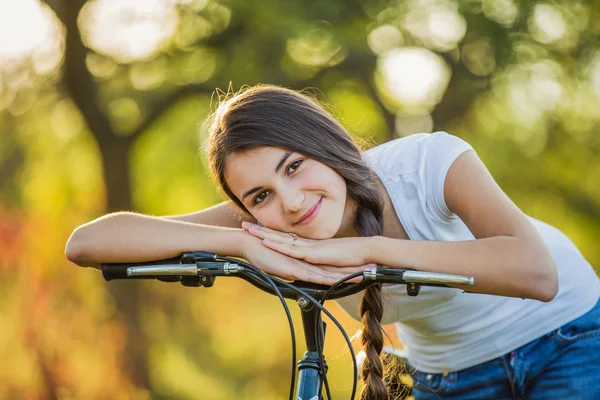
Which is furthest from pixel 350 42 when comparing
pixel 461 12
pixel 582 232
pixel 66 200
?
pixel 582 232

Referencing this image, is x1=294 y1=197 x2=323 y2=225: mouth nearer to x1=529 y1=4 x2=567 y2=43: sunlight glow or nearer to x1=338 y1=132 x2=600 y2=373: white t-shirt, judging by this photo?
x1=338 y1=132 x2=600 y2=373: white t-shirt

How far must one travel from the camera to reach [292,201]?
2041mm

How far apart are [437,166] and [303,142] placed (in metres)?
0.39

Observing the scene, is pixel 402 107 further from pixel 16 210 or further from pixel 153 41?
pixel 16 210

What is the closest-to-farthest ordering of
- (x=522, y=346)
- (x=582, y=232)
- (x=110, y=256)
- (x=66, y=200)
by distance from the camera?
(x=110, y=256) → (x=522, y=346) → (x=66, y=200) → (x=582, y=232)

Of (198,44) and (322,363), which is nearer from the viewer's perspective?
(322,363)

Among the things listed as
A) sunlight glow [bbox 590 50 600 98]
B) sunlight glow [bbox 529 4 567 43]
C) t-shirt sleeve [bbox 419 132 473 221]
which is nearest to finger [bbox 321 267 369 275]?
t-shirt sleeve [bbox 419 132 473 221]

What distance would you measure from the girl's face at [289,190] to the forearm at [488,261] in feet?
0.66

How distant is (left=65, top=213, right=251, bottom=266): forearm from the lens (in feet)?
6.89

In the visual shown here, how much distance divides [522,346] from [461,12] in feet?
16.2

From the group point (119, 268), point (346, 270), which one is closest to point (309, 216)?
point (346, 270)

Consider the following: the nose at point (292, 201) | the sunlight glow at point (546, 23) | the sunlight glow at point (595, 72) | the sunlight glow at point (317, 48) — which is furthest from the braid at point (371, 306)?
the sunlight glow at point (595, 72)

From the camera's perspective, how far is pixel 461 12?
679 cm

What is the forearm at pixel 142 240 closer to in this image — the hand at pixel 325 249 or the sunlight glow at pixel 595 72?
the hand at pixel 325 249
